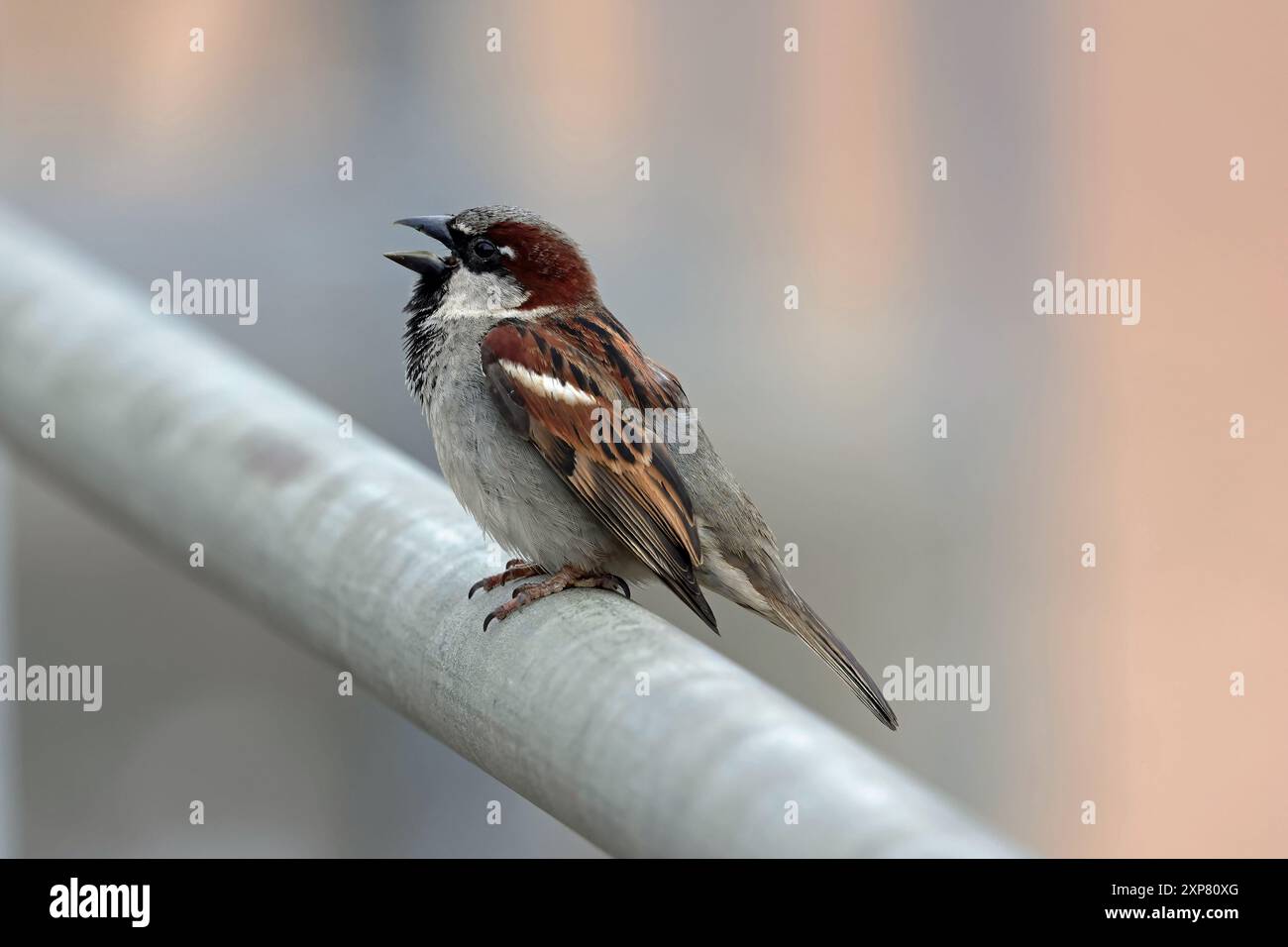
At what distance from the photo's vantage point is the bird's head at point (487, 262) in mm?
3062

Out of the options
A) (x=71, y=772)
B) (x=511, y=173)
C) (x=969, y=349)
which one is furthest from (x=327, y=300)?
(x=969, y=349)

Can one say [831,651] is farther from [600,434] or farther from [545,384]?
[545,384]

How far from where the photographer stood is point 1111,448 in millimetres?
10320

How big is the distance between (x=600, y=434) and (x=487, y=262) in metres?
0.47

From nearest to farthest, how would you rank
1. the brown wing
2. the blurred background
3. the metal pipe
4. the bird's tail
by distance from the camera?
the metal pipe → the bird's tail → the brown wing → the blurred background

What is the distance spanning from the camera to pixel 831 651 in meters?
2.74

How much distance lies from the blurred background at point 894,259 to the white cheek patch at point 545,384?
4.70 meters

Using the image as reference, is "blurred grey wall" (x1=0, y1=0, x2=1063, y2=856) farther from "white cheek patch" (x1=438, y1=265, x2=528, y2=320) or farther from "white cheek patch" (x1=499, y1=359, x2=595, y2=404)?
"white cheek patch" (x1=499, y1=359, x2=595, y2=404)

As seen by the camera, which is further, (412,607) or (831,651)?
(831,651)

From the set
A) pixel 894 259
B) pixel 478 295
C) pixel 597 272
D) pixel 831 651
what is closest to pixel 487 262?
pixel 478 295

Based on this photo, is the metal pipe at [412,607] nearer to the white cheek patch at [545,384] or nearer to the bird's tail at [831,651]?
the white cheek patch at [545,384]

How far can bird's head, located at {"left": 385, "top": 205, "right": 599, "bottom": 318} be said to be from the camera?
3.06 metres

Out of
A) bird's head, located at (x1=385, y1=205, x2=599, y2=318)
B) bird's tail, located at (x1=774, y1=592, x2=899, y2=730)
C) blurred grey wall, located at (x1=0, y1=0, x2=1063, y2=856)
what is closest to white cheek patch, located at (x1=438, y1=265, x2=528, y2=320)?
bird's head, located at (x1=385, y1=205, x2=599, y2=318)

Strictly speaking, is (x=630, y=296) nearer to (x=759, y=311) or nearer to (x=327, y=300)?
(x=759, y=311)
